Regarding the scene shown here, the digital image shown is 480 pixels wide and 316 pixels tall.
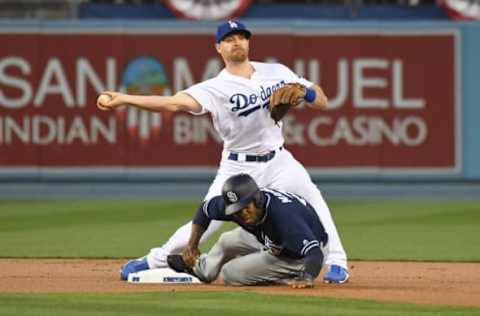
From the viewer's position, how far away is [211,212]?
9156mm

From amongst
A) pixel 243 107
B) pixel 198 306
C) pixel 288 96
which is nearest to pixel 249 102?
pixel 243 107

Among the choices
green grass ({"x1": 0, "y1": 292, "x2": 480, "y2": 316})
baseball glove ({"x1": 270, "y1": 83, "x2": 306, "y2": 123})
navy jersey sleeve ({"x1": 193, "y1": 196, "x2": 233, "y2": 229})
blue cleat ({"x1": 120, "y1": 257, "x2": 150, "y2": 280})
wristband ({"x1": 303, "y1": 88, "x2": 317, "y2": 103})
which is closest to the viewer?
green grass ({"x1": 0, "y1": 292, "x2": 480, "y2": 316})

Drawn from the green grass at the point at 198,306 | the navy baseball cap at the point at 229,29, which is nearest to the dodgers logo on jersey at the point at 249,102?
the navy baseball cap at the point at 229,29

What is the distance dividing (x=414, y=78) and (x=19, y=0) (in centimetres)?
537

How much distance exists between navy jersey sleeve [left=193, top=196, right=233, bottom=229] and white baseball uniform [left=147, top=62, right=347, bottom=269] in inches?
8.1

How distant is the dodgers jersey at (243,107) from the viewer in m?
9.49

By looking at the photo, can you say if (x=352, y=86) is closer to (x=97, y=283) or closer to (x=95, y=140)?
(x=95, y=140)

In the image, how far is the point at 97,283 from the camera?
9.73 metres

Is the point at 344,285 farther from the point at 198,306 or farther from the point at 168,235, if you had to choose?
the point at 168,235

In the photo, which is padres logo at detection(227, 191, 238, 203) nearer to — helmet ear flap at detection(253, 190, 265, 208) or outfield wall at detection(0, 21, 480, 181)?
helmet ear flap at detection(253, 190, 265, 208)

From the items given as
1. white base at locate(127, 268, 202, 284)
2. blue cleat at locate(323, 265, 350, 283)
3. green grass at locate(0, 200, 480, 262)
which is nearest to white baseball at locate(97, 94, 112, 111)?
white base at locate(127, 268, 202, 284)

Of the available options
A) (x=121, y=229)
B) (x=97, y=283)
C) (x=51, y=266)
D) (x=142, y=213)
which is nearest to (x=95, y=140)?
(x=142, y=213)

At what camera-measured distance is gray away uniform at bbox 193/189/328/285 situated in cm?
908

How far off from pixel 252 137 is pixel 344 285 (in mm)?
1116
